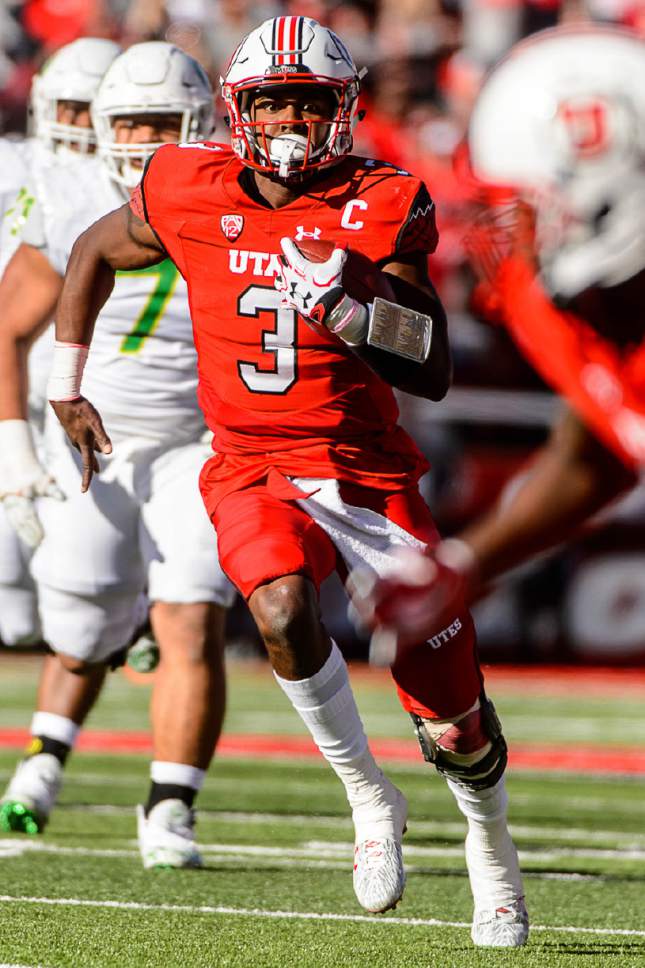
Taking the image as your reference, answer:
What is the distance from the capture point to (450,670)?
12.7 feet

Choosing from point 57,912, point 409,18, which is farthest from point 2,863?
point 409,18

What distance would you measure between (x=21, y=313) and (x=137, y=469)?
52 centimetres

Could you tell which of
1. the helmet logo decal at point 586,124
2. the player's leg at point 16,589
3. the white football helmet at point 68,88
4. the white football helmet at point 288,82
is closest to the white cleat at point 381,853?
the white football helmet at point 288,82

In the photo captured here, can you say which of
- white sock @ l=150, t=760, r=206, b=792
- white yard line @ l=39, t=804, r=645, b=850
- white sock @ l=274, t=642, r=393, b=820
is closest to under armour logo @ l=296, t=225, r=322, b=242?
white sock @ l=274, t=642, r=393, b=820

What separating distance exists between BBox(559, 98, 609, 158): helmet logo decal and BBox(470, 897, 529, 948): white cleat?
159cm

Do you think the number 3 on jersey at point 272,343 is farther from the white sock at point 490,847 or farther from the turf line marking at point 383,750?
the turf line marking at point 383,750

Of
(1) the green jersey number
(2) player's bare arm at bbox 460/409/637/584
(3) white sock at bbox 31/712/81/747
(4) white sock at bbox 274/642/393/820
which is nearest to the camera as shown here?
(2) player's bare arm at bbox 460/409/637/584

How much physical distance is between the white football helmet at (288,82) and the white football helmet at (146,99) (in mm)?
1149

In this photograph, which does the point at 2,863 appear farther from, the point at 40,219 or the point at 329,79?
the point at 329,79

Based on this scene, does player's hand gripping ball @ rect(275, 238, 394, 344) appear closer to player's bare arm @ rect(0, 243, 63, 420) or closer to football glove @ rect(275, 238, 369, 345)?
football glove @ rect(275, 238, 369, 345)

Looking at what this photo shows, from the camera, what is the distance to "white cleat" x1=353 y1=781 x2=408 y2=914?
12.3 ft

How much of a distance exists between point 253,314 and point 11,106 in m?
8.55

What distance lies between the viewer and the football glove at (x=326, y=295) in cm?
359

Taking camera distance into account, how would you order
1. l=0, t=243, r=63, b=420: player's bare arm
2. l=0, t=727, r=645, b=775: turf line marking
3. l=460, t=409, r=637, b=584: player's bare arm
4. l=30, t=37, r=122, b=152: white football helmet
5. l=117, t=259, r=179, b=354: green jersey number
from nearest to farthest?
l=460, t=409, r=637, b=584: player's bare arm
l=0, t=243, r=63, b=420: player's bare arm
l=117, t=259, r=179, b=354: green jersey number
l=30, t=37, r=122, b=152: white football helmet
l=0, t=727, r=645, b=775: turf line marking
